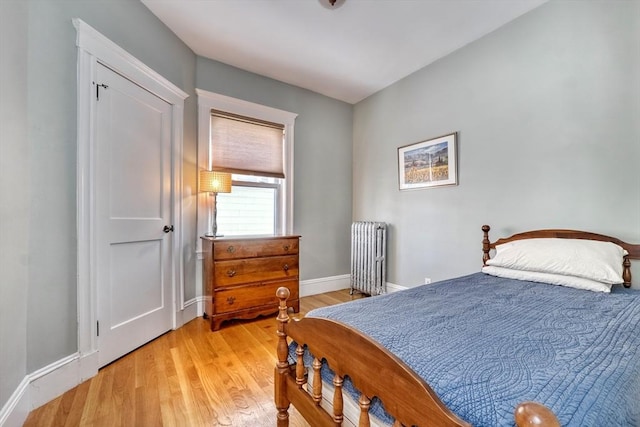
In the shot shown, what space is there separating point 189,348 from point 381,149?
3016 mm

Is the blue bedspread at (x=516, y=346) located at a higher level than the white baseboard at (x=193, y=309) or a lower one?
higher

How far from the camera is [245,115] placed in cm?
313

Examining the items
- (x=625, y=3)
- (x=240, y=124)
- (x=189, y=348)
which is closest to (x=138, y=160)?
(x=240, y=124)

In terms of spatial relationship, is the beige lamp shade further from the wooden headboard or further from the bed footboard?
the wooden headboard

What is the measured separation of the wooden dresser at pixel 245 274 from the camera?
8.23ft

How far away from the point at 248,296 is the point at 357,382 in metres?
1.93

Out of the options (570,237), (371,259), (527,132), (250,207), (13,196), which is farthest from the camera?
(371,259)

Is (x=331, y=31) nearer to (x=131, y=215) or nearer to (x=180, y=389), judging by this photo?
(x=131, y=215)

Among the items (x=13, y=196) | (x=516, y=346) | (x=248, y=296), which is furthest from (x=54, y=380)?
(x=516, y=346)

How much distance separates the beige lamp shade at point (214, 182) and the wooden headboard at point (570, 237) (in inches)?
96.0

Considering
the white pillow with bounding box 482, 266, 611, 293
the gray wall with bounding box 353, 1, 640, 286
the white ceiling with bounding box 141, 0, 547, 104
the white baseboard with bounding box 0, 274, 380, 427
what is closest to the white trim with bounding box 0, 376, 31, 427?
the white baseboard with bounding box 0, 274, 380, 427

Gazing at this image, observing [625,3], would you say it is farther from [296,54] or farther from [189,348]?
[189,348]

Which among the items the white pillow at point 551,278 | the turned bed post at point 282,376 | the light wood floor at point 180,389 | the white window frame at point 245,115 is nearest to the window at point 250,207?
the white window frame at point 245,115

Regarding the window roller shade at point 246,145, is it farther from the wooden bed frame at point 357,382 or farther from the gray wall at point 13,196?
the wooden bed frame at point 357,382
